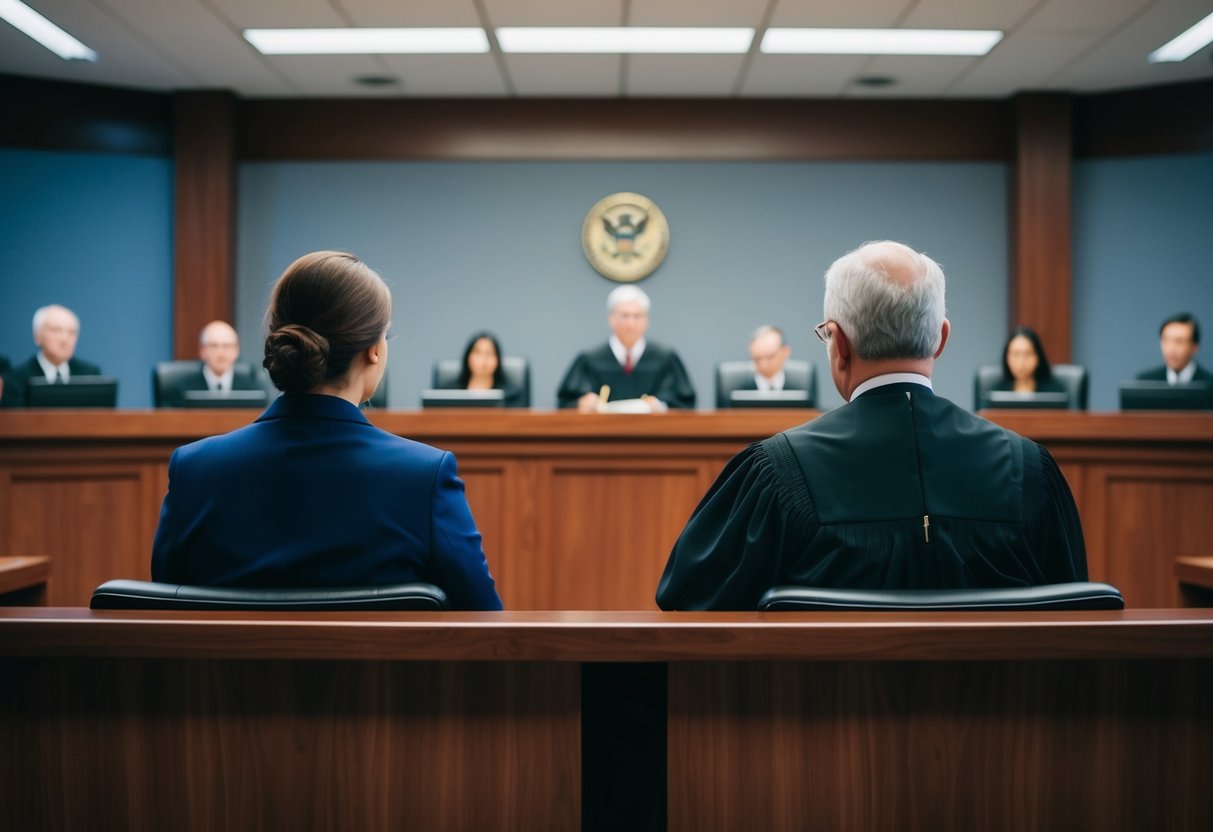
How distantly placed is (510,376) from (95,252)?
384cm

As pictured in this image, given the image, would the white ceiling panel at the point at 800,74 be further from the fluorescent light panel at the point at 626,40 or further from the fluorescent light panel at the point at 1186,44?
the fluorescent light panel at the point at 1186,44

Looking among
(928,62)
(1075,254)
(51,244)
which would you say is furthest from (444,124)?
(1075,254)

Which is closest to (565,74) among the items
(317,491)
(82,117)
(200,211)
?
(200,211)

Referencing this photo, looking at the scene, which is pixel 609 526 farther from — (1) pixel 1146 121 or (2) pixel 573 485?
(1) pixel 1146 121

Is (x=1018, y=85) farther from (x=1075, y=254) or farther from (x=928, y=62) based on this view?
(x=1075, y=254)

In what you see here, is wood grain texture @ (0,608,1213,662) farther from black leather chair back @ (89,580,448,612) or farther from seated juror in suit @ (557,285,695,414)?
seated juror in suit @ (557,285,695,414)

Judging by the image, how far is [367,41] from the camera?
5715mm

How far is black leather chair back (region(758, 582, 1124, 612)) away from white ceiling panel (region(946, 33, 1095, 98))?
5.67 m

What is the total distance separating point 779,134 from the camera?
695cm

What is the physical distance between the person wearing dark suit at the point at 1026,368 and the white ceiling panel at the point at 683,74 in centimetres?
266

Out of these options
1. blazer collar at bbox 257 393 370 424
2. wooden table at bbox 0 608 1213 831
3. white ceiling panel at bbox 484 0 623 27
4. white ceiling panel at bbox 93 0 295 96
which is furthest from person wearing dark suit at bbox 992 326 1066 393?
white ceiling panel at bbox 93 0 295 96

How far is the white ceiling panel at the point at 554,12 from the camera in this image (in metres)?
5.10

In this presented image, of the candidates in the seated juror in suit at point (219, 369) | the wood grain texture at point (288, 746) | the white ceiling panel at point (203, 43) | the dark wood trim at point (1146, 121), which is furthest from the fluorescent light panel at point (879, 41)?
the wood grain texture at point (288, 746)

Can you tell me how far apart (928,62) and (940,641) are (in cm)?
609
